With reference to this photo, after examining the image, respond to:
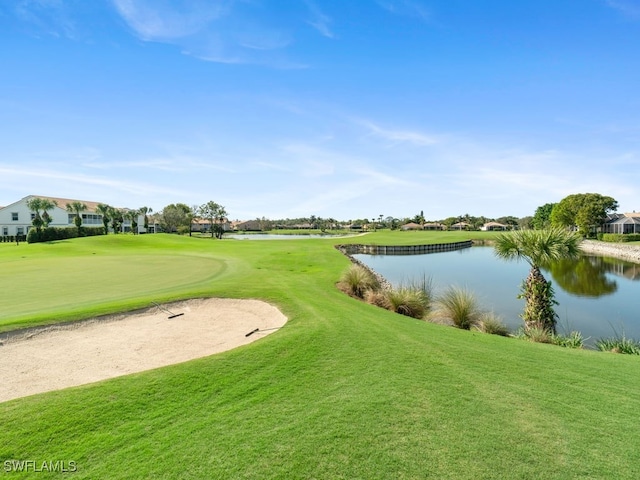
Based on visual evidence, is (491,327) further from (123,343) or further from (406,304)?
(123,343)

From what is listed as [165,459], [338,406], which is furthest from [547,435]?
[165,459]

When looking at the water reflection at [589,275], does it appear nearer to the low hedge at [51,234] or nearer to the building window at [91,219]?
the low hedge at [51,234]

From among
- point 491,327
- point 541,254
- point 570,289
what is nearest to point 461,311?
point 491,327

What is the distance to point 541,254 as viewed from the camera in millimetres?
13180

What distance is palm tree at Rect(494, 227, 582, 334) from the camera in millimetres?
12938

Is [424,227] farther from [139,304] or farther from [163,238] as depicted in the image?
[139,304]

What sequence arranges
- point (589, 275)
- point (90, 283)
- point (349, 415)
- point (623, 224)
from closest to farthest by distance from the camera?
point (349, 415)
point (90, 283)
point (589, 275)
point (623, 224)

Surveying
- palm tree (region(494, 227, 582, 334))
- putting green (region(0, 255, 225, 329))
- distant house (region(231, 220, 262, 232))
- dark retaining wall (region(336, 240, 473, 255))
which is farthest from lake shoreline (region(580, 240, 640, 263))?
distant house (region(231, 220, 262, 232))

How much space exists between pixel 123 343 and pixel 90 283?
842 cm

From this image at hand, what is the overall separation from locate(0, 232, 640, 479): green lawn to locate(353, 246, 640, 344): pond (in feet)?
31.0

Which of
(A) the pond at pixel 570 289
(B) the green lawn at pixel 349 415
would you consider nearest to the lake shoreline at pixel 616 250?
(A) the pond at pixel 570 289

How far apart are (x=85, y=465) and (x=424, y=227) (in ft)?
445

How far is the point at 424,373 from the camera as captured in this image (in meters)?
5.47

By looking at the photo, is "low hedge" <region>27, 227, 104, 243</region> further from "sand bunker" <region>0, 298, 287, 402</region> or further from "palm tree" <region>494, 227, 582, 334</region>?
"palm tree" <region>494, 227, 582, 334</region>
